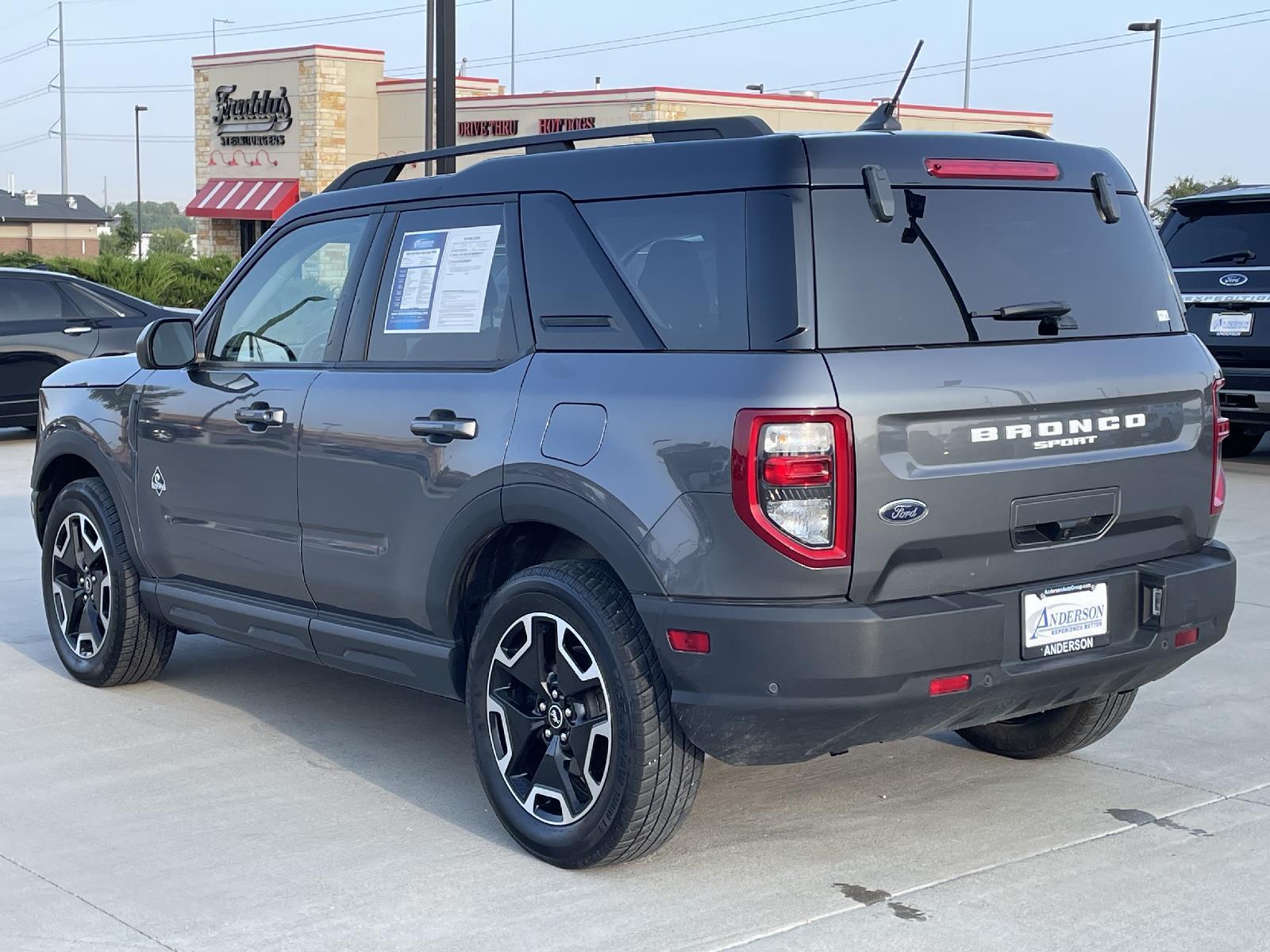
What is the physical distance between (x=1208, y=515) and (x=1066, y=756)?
117 cm

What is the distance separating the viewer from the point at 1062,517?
4.20 meters

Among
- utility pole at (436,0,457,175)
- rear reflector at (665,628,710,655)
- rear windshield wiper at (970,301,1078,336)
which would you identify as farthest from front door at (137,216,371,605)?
utility pole at (436,0,457,175)

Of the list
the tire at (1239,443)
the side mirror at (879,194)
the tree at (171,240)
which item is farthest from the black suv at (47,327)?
the tree at (171,240)

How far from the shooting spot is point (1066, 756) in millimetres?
5445

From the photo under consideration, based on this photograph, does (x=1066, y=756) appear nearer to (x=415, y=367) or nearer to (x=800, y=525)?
(x=800, y=525)

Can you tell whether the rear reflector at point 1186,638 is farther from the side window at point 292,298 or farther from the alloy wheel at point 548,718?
the side window at point 292,298

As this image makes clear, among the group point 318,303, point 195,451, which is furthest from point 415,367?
point 195,451

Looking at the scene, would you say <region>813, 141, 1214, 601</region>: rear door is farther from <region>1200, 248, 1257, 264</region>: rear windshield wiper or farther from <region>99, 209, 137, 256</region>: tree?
<region>99, 209, 137, 256</region>: tree

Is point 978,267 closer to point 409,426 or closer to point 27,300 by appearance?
point 409,426

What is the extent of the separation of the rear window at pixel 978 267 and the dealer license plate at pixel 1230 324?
Result: 755 cm

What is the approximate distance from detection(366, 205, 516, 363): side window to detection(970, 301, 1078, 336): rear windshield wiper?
134cm

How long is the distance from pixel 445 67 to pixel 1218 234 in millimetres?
5766

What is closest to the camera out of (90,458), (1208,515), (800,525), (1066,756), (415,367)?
(800,525)

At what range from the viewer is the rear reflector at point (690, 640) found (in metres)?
3.97
